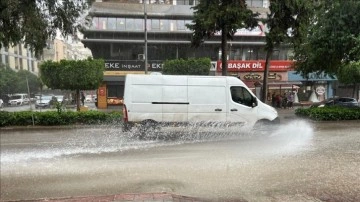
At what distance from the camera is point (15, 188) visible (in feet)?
20.2

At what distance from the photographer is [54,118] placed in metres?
15.9

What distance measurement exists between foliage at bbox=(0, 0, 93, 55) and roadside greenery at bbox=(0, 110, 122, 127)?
3058 mm

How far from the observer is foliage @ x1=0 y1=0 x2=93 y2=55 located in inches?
562

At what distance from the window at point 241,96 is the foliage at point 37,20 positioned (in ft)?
28.4

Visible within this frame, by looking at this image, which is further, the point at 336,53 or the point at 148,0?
the point at 148,0

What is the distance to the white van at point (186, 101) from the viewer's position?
39.5 feet

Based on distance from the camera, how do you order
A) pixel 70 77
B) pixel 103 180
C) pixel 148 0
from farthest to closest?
pixel 148 0
pixel 70 77
pixel 103 180

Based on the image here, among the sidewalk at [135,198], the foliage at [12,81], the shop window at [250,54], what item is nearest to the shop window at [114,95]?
the shop window at [250,54]

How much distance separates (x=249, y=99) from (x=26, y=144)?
24.0 feet

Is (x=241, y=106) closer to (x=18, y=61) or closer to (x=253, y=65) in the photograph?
(x=253, y=65)

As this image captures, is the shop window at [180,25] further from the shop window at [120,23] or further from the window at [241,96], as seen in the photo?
the window at [241,96]

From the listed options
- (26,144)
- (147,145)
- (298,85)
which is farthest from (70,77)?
(298,85)

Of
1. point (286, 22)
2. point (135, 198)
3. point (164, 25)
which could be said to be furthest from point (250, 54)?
point (135, 198)

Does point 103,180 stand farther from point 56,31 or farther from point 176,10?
point 176,10
